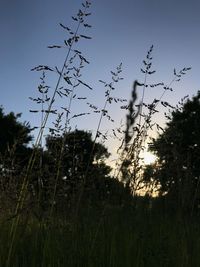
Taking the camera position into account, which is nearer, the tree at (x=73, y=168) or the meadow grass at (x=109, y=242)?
the meadow grass at (x=109, y=242)

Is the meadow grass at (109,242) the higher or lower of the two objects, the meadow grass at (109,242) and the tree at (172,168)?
the lower

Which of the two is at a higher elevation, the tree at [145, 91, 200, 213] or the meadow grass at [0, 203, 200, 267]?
the tree at [145, 91, 200, 213]

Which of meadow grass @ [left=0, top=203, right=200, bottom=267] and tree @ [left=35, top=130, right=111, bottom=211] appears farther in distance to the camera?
tree @ [left=35, top=130, right=111, bottom=211]

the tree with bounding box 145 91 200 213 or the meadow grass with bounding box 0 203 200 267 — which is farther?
the tree with bounding box 145 91 200 213

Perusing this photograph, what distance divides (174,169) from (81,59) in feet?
5.91

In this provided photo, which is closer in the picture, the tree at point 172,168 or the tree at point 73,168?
the tree at point 73,168

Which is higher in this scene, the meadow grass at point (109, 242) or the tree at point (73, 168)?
the tree at point (73, 168)

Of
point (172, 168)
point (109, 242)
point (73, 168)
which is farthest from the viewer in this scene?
point (172, 168)

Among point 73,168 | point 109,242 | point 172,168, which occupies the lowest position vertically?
point 109,242

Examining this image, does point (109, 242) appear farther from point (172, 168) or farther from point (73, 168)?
point (172, 168)

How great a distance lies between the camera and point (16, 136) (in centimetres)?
295

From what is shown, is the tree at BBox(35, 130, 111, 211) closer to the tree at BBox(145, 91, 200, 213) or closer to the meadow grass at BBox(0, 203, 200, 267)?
the meadow grass at BBox(0, 203, 200, 267)

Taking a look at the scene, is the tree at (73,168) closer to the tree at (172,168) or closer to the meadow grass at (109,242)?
the meadow grass at (109,242)

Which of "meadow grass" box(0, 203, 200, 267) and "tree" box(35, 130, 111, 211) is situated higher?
"tree" box(35, 130, 111, 211)
